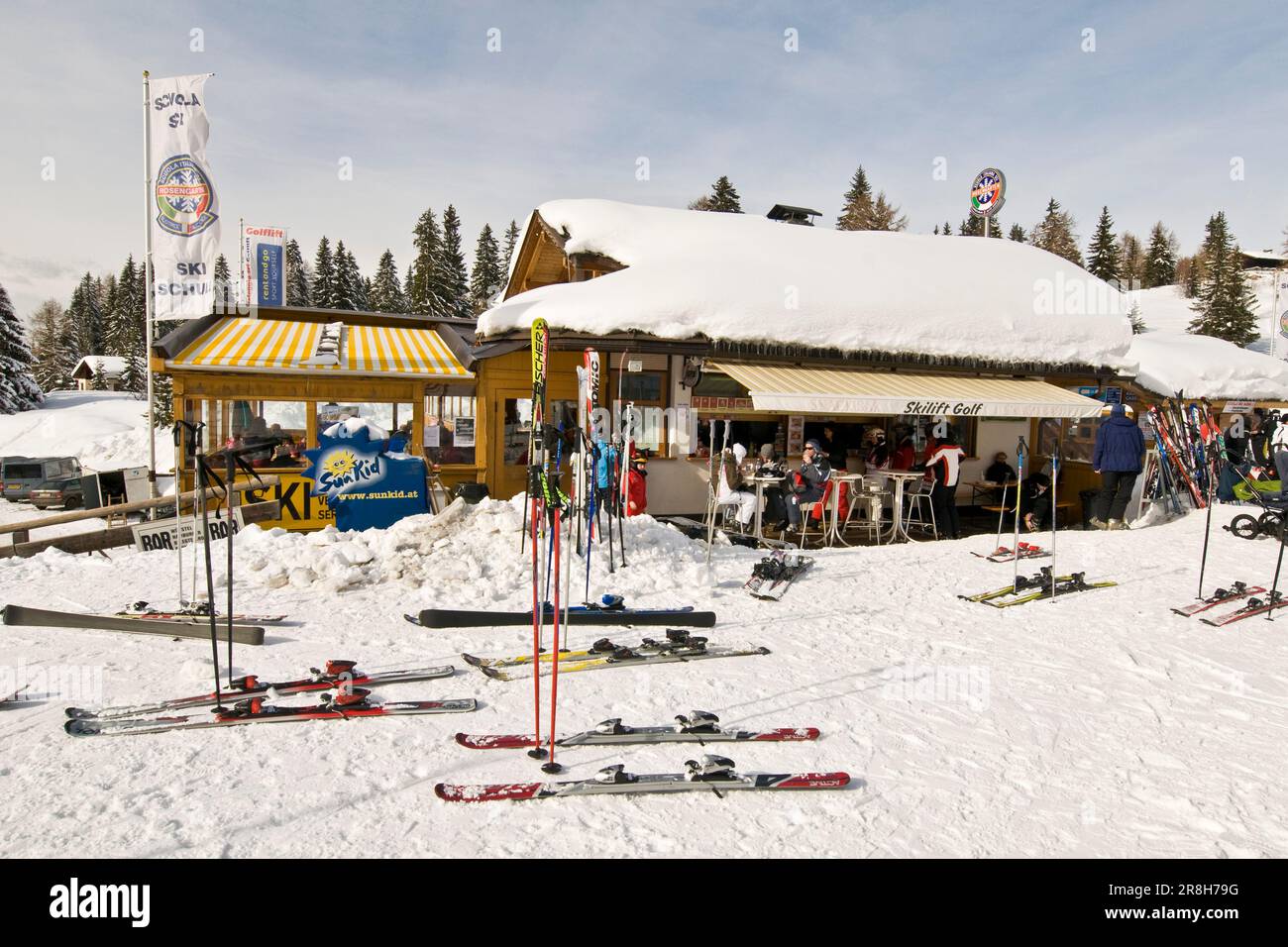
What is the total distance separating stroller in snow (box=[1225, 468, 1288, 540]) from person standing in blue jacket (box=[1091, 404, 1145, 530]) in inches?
55.0

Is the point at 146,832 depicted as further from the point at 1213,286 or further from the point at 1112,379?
the point at 1213,286

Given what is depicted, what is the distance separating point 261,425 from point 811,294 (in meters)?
9.97

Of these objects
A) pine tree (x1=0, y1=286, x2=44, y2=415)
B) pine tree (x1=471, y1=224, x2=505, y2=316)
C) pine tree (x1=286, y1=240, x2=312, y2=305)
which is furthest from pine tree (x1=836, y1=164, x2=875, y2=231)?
pine tree (x1=0, y1=286, x2=44, y2=415)

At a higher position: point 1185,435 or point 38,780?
point 1185,435

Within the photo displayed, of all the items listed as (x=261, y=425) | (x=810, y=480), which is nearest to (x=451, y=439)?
(x=261, y=425)

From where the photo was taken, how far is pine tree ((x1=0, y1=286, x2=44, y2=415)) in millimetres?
38344

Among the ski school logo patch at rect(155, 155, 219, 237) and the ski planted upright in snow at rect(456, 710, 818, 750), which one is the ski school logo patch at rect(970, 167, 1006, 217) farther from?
the ski planted upright in snow at rect(456, 710, 818, 750)

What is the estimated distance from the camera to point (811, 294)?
1281 centimetres

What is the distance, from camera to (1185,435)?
12758 mm

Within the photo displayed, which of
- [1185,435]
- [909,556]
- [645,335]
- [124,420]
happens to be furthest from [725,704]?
[124,420]

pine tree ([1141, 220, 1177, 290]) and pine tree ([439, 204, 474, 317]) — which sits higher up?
pine tree ([1141, 220, 1177, 290])

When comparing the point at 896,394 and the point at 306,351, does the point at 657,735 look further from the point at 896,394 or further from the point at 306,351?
the point at 306,351
